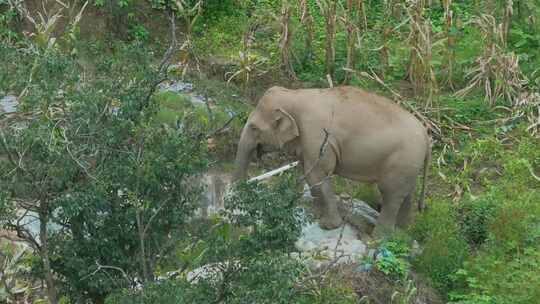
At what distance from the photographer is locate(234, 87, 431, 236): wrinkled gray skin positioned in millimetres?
9938

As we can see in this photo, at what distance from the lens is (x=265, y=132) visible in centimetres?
1012

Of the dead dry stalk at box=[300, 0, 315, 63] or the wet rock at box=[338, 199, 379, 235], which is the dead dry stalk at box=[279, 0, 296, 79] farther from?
the wet rock at box=[338, 199, 379, 235]

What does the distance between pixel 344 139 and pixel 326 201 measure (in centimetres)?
61

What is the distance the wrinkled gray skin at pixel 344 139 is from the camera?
994 cm

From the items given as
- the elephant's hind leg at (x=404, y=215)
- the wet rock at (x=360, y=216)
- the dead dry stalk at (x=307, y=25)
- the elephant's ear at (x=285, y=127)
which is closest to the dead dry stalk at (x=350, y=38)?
the dead dry stalk at (x=307, y=25)

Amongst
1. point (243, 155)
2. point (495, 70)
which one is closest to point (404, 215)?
point (243, 155)

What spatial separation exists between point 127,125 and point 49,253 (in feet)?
3.61

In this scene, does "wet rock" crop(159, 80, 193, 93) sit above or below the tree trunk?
below

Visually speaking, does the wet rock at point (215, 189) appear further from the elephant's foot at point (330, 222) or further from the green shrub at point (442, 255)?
the green shrub at point (442, 255)

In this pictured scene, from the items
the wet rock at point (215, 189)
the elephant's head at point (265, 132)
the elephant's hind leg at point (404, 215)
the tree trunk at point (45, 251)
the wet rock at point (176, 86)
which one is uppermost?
the tree trunk at point (45, 251)

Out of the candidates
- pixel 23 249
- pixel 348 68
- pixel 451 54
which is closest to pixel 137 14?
pixel 348 68

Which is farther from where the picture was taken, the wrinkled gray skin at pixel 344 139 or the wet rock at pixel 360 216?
the wet rock at pixel 360 216

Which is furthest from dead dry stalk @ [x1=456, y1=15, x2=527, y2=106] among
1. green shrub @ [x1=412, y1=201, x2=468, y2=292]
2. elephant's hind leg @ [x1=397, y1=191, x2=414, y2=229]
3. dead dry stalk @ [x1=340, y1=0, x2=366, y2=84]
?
green shrub @ [x1=412, y1=201, x2=468, y2=292]

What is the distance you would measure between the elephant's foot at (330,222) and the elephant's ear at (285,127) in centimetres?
81
